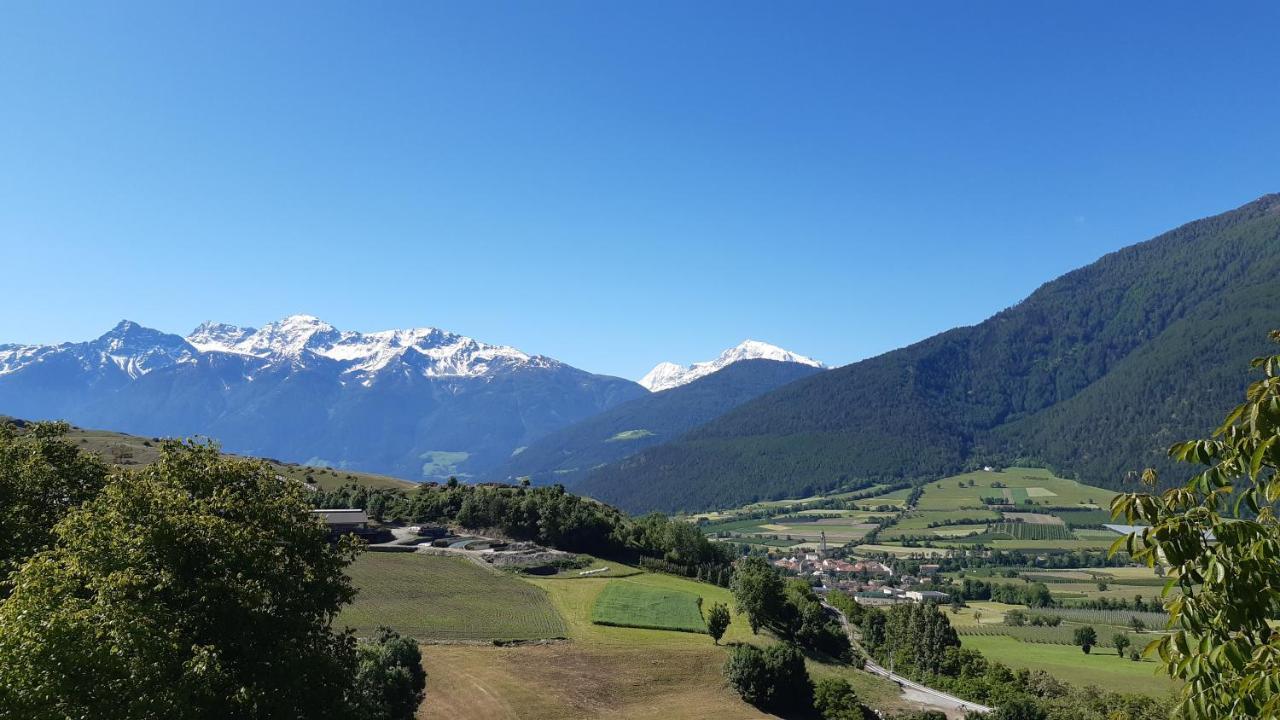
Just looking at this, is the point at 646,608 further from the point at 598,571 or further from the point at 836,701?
the point at 836,701

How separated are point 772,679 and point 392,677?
33.6 meters

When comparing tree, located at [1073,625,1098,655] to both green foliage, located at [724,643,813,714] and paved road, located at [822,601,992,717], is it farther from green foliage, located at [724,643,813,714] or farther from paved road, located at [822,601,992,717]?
green foliage, located at [724,643,813,714]

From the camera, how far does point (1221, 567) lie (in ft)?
23.0

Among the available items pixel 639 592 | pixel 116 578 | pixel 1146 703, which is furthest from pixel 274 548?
pixel 1146 703

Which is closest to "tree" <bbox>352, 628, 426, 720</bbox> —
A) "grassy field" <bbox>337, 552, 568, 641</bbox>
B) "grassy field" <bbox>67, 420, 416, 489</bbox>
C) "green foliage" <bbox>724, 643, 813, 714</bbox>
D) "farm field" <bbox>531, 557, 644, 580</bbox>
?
"grassy field" <bbox>337, 552, 568, 641</bbox>

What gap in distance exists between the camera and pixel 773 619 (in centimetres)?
8756

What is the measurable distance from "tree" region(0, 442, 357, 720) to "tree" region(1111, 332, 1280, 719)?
21687mm

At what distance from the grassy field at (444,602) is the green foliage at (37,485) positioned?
114ft

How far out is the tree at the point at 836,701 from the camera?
6051cm

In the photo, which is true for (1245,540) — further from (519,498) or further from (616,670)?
(519,498)

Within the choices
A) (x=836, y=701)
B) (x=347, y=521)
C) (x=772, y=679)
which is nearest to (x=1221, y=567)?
(x=772, y=679)

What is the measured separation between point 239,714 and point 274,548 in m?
5.34

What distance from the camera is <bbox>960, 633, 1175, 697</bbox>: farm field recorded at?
86.0 metres

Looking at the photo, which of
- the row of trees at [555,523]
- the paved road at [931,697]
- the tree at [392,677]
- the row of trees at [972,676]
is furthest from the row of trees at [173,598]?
the row of trees at [555,523]
